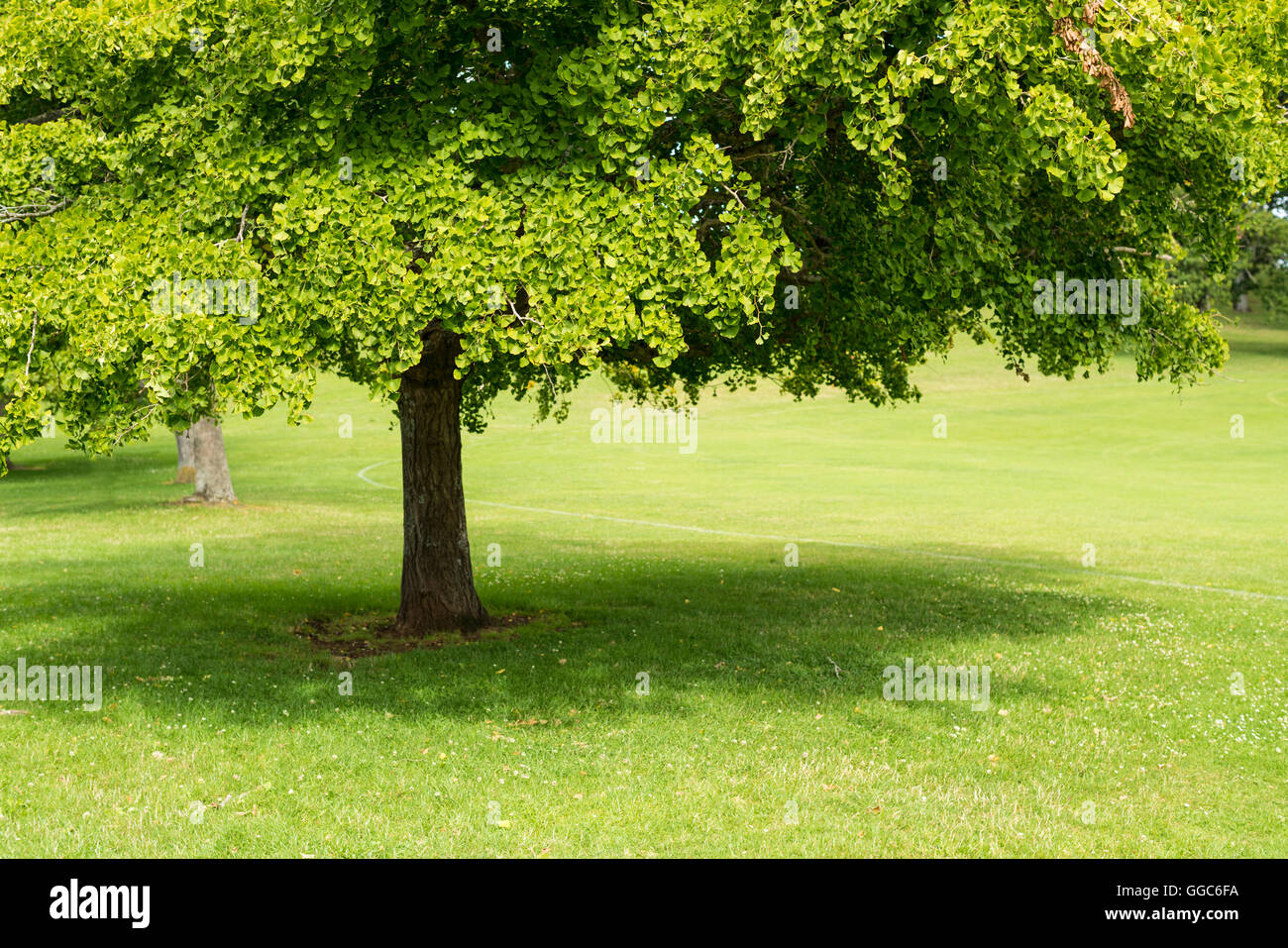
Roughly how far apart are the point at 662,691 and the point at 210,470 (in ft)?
76.1

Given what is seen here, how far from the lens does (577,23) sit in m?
11.4

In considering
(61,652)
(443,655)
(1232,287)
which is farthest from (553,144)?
(1232,287)

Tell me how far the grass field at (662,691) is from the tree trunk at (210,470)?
2.78 ft

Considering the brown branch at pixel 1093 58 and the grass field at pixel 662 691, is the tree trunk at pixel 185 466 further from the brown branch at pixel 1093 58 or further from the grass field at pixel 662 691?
the brown branch at pixel 1093 58

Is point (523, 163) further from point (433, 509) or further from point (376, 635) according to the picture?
point (376, 635)

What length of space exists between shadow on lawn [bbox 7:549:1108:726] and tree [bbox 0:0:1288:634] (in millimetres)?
3444

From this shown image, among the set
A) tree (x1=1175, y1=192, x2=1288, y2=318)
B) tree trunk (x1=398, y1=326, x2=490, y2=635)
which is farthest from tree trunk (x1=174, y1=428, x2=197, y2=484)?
tree (x1=1175, y1=192, x2=1288, y2=318)

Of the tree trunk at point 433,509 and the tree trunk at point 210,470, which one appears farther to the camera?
the tree trunk at point 210,470

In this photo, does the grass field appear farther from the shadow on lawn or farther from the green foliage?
the green foliage

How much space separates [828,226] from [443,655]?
Result: 6539mm

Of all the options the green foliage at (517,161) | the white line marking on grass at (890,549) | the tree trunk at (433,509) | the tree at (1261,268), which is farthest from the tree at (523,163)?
the tree at (1261,268)

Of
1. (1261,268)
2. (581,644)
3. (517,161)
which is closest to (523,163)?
(517,161)

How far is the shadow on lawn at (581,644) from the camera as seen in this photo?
472 inches

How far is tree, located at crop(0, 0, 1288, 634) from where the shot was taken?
9977 millimetres
